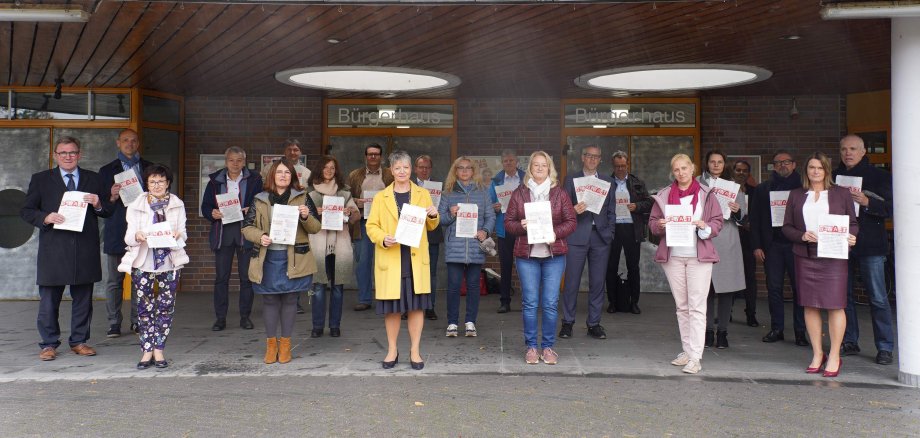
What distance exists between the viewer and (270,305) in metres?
6.14

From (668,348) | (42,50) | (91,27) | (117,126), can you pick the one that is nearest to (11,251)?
(117,126)

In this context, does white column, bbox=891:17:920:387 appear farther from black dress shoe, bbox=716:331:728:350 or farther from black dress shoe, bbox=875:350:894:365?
black dress shoe, bbox=716:331:728:350

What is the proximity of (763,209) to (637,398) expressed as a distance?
3.06 meters

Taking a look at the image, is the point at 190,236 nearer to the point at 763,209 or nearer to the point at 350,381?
the point at 350,381

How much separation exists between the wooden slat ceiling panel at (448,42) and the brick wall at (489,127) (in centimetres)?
91

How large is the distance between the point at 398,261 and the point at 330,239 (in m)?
1.43

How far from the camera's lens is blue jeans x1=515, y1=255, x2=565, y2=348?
6090 millimetres

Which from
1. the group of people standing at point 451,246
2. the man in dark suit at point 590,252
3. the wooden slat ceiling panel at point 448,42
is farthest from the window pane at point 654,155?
the man in dark suit at point 590,252

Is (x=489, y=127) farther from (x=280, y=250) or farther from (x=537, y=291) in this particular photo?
(x=280, y=250)

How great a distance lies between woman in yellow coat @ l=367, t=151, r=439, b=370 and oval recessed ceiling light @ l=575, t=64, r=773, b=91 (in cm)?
422

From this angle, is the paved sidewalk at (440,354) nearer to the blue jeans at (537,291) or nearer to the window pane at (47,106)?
the blue jeans at (537,291)

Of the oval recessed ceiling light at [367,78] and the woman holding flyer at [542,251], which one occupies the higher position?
the oval recessed ceiling light at [367,78]

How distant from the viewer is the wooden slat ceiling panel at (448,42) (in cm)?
665

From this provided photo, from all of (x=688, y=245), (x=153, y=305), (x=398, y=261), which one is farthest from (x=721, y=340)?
(x=153, y=305)
